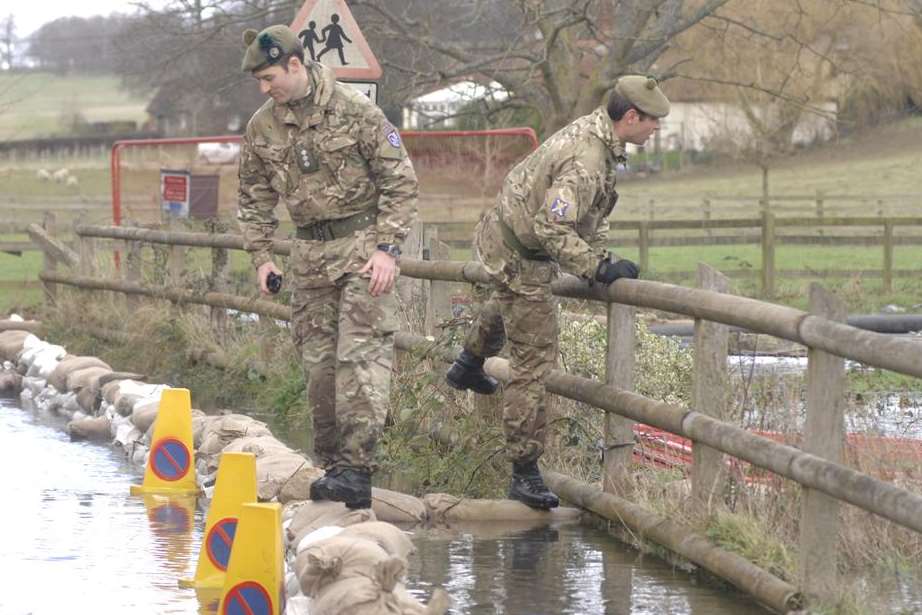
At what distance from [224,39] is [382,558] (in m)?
21.3

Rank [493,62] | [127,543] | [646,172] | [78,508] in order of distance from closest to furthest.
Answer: [127,543] < [78,508] < [493,62] < [646,172]

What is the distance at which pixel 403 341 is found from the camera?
9297mm

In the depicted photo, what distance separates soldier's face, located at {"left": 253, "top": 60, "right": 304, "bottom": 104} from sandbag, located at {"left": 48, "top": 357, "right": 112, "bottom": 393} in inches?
219

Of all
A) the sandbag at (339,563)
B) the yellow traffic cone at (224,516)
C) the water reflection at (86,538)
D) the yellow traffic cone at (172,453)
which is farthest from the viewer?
the yellow traffic cone at (172,453)

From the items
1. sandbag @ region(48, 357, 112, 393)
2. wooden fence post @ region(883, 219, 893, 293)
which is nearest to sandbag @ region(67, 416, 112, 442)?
sandbag @ region(48, 357, 112, 393)

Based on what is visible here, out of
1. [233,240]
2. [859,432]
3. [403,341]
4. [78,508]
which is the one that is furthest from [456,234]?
[859,432]

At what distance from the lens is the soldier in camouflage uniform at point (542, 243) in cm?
698

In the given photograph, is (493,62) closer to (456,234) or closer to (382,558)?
(456,234)

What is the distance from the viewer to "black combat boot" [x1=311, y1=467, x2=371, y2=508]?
706 cm

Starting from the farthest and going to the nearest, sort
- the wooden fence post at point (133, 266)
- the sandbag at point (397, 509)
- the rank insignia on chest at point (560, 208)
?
the wooden fence post at point (133, 266) → the sandbag at point (397, 509) → the rank insignia on chest at point (560, 208)

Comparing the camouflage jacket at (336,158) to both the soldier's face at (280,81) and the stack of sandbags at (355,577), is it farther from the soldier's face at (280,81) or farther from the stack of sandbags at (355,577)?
the stack of sandbags at (355,577)

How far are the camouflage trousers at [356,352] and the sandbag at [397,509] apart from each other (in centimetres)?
28

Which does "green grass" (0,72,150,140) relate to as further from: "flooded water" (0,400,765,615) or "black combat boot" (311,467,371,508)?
"black combat boot" (311,467,371,508)

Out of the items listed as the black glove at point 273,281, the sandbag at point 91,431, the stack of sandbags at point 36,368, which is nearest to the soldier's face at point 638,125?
the black glove at point 273,281
